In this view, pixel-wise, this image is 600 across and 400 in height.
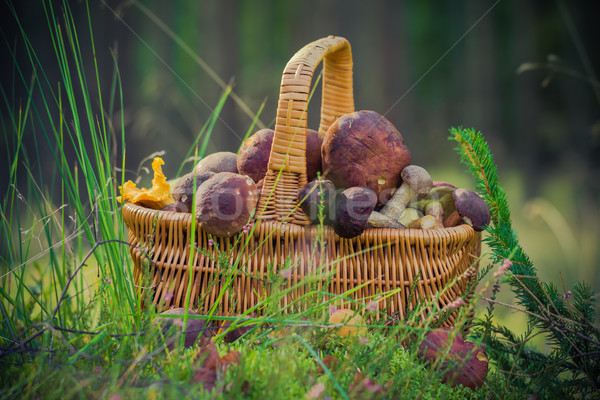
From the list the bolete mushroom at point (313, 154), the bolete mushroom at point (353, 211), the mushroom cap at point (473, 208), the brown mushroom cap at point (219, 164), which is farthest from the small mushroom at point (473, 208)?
the brown mushroom cap at point (219, 164)

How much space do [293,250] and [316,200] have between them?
16cm

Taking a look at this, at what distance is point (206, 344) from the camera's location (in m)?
1.00

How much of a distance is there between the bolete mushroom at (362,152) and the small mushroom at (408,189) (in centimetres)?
5

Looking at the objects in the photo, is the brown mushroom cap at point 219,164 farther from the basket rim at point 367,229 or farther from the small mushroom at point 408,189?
the small mushroom at point 408,189

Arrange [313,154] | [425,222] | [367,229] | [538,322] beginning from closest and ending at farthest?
[538,322]
[367,229]
[425,222]
[313,154]

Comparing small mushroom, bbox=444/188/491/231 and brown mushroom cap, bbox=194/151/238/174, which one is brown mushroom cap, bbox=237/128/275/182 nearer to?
brown mushroom cap, bbox=194/151/238/174

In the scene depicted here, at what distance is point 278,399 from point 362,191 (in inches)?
24.3

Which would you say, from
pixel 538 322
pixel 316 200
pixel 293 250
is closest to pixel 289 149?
pixel 316 200

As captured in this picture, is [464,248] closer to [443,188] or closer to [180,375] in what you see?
[443,188]

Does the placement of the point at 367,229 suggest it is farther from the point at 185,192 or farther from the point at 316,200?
the point at 185,192

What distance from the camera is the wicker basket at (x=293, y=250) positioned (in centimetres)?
125

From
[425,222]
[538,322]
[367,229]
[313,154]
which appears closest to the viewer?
[538,322]

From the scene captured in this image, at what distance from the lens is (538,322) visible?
3.78 ft

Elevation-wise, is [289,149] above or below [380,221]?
above
